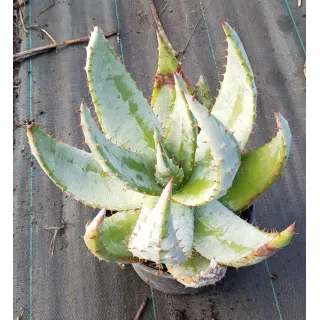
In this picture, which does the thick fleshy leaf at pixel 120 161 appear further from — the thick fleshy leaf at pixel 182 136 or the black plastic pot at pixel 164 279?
the black plastic pot at pixel 164 279

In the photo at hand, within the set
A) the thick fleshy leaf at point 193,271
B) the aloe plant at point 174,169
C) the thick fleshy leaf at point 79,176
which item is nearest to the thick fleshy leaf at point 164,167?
the aloe plant at point 174,169

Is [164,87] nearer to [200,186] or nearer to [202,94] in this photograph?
[202,94]

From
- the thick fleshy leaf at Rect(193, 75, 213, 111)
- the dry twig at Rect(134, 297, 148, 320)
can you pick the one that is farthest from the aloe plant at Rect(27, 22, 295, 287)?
the dry twig at Rect(134, 297, 148, 320)

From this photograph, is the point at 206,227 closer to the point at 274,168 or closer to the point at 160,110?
the point at 274,168

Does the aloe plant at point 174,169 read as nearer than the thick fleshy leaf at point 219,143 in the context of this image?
No

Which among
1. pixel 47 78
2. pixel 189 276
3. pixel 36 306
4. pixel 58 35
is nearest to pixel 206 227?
pixel 189 276

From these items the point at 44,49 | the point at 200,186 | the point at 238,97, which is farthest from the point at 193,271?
the point at 44,49
